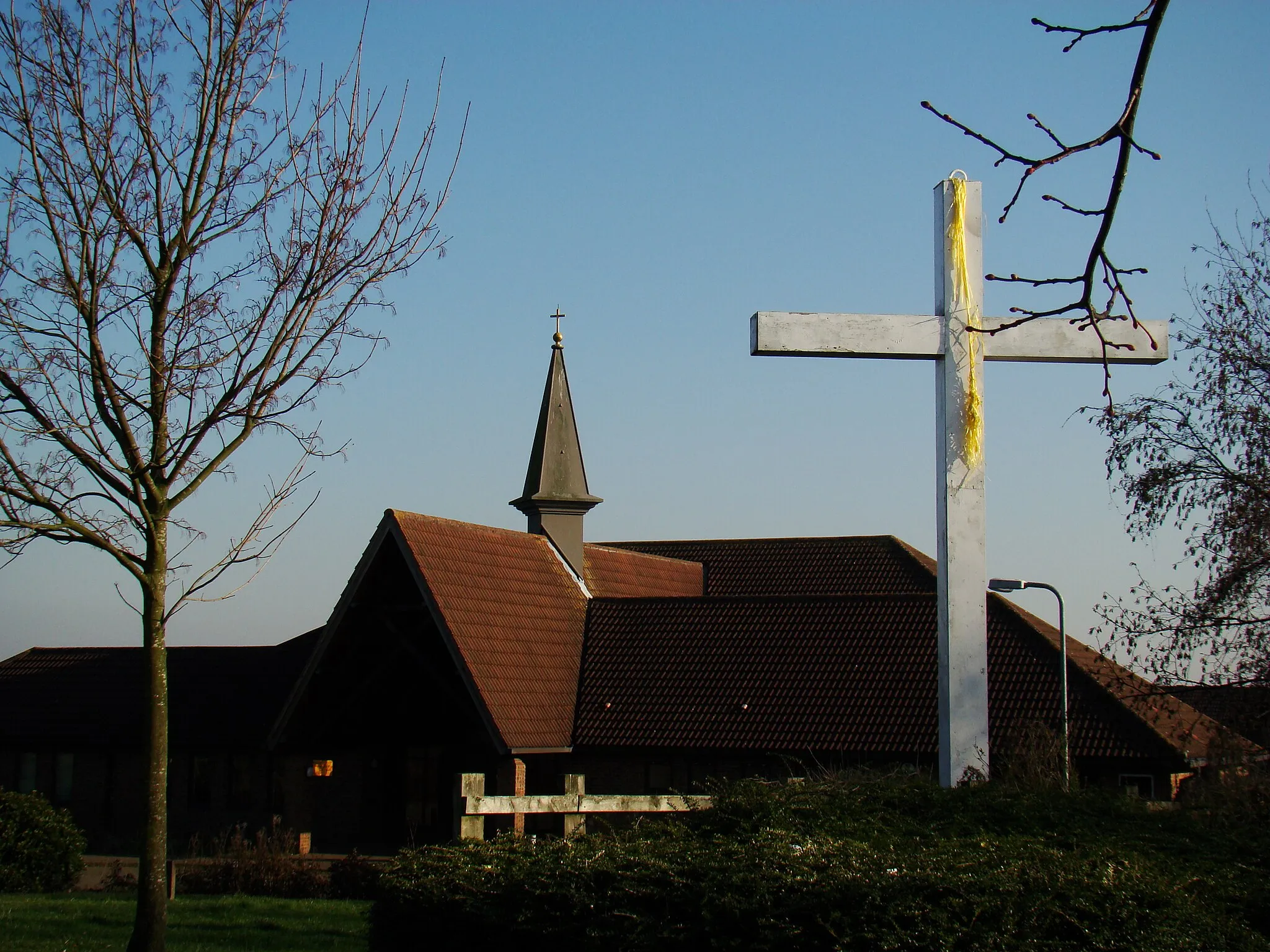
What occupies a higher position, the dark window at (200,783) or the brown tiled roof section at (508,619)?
the brown tiled roof section at (508,619)

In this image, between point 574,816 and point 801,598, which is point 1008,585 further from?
point 574,816

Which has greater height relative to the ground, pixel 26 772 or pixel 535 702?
pixel 535 702

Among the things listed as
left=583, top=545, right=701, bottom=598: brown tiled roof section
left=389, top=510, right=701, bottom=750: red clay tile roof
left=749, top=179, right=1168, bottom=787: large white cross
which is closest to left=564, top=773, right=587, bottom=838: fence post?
left=749, top=179, right=1168, bottom=787: large white cross

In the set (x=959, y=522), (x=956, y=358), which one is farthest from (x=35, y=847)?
(x=956, y=358)

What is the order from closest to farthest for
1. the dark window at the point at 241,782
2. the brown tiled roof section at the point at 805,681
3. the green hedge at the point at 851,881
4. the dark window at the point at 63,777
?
Result: the green hedge at the point at 851,881 → the brown tiled roof section at the point at 805,681 → the dark window at the point at 241,782 → the dark window at the point at 63,777

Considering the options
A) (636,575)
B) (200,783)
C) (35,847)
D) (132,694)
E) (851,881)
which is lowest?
(200,783)

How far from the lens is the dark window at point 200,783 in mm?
31656

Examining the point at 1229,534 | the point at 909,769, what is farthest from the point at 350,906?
the point at 1229,534

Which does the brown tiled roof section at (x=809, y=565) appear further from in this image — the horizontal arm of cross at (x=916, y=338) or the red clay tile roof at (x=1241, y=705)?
the horizontal arm of cross at (x=916, y=338)

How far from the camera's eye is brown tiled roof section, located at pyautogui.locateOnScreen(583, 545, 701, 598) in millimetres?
34156

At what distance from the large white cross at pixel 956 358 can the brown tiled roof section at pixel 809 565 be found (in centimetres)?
2644

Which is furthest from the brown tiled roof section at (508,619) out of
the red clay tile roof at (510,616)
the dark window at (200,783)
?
the dark window at (200,783)

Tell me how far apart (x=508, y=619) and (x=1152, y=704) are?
1400 centimetres

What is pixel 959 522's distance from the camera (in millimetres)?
10273
